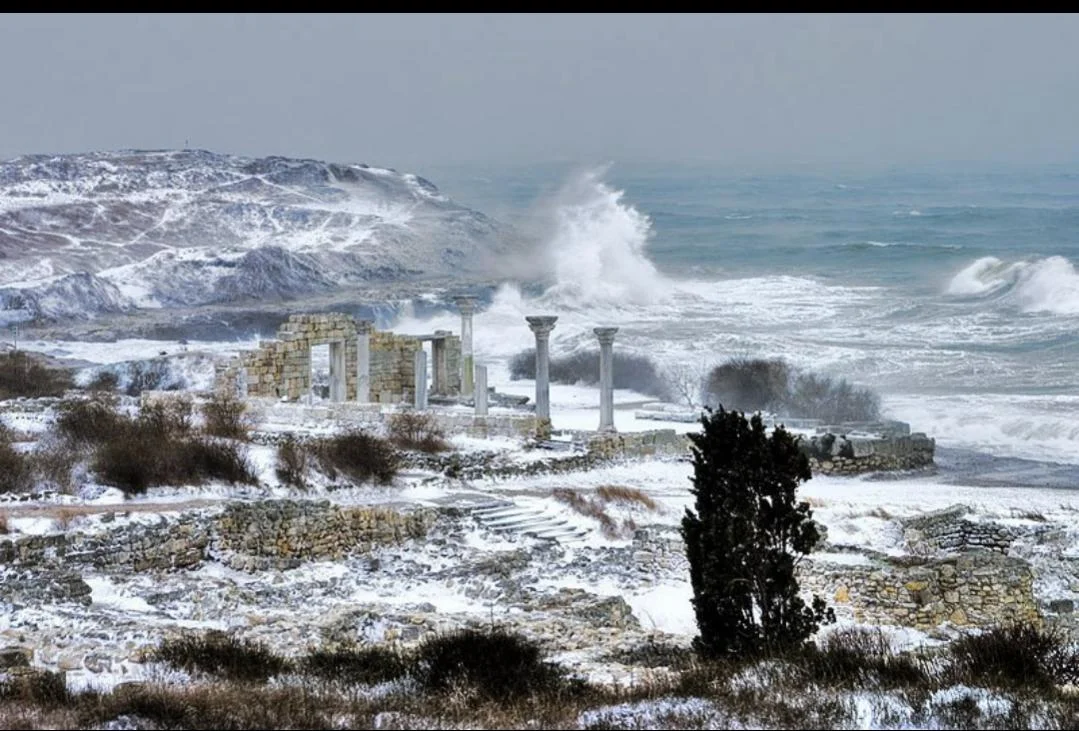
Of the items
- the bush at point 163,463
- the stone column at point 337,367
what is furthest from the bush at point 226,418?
the stone column at point 337,367

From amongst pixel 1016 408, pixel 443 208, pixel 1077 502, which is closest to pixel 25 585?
pixel 1077 502

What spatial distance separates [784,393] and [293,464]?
1102 inches

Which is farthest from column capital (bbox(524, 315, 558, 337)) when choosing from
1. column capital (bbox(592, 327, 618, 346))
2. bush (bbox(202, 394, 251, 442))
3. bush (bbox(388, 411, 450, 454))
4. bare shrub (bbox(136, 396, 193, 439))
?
bare shrub (bbox(136, 396, 193, 439))

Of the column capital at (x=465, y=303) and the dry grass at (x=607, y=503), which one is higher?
the column capital at (x=465, y=303)

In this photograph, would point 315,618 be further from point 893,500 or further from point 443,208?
point 443,208

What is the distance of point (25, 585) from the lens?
14992 mm

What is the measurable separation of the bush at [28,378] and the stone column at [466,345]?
10.1 meters

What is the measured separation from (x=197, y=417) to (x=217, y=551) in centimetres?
1132

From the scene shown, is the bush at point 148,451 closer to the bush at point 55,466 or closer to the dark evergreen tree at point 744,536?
the bush at point 55,466

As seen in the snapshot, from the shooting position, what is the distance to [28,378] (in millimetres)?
39438

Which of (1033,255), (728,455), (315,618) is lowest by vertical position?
(315,618)

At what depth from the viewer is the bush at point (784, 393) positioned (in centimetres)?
4559

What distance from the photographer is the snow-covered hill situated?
195 feet

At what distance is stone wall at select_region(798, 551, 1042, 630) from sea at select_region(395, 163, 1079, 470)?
2111cm
